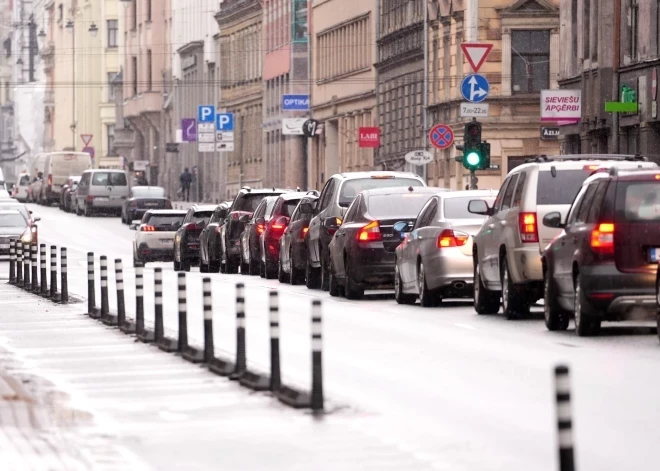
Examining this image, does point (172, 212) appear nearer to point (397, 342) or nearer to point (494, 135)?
point (494, 135)

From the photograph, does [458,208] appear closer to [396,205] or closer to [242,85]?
[396,205]

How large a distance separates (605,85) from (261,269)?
1237cm

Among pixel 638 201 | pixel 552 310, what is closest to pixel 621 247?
pixel 638 201

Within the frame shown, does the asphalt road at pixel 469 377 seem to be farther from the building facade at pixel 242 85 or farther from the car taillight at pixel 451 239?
the building facade at pixel 242 85

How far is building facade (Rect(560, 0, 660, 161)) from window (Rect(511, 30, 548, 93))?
25.7 ft

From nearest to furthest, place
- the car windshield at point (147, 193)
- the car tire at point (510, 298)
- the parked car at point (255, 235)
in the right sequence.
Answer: the car tire at point (510, 298)
the parked car at point (255, 235)
the car windshield at point (147, 193)

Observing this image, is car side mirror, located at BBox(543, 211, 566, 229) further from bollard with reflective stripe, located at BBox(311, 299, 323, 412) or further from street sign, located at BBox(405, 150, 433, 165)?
street sign, located at BBox(405, 150, 433, 165)

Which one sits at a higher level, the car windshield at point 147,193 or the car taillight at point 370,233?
the car taillight at point 370,233

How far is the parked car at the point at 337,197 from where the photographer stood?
30.8 meters

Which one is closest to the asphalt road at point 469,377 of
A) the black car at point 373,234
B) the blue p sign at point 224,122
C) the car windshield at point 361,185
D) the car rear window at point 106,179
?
the black car at point 373,234

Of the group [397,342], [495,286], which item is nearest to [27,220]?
[495,286]

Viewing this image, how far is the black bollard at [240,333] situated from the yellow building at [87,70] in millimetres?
130371

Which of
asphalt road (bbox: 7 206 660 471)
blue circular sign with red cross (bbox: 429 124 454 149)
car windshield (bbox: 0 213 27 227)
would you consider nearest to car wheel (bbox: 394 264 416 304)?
asphalt road (bbox: 7 206 660 471)

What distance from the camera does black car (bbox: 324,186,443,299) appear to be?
27.7 metres
